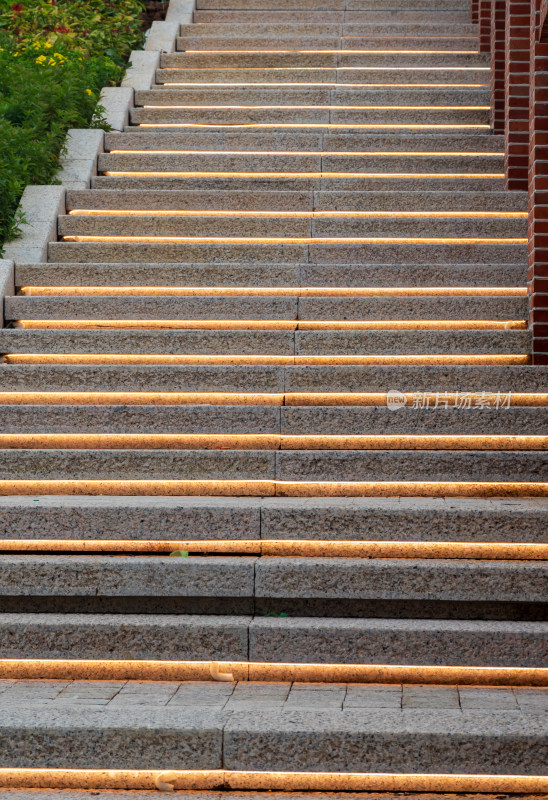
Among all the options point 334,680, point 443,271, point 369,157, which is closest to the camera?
point 334,680

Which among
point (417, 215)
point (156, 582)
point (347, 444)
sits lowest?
point (156, 582)

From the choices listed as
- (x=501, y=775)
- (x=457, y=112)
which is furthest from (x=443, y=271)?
(x=501, y=775)

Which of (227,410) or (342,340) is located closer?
(227,410)

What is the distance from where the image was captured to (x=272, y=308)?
247 inches

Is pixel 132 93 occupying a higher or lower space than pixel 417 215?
higher

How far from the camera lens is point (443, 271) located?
6.44m

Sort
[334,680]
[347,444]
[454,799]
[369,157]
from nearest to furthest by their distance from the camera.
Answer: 1. [454,799]
2. [334,680]
3. [347,444]
4. [369,157]

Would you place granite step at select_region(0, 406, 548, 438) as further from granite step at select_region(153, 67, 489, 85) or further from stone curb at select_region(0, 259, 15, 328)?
granite step at select_region(153, 67, 489, 85)

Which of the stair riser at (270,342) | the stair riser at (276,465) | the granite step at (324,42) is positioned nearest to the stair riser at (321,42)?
the granite step at (324,42)

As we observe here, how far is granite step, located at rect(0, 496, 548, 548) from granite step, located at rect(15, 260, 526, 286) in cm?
205

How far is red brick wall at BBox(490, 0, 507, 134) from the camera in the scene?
802 centimetres

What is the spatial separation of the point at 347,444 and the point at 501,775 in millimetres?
2102

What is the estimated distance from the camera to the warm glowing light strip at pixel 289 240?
682 cm

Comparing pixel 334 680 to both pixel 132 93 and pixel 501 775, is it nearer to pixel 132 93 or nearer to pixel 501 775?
pixel 501 775
